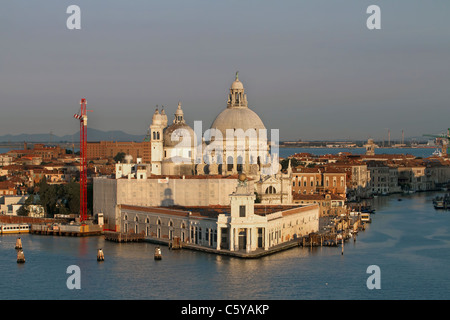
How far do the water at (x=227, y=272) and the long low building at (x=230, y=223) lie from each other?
0.66 m

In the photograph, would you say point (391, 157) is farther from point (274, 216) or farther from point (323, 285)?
point (323, 285)

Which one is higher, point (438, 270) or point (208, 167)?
point (208, 167)

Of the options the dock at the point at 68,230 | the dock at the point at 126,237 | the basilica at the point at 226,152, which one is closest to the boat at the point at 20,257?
the dock at the point at 126,237

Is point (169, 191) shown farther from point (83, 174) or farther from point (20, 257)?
point (20, 257)

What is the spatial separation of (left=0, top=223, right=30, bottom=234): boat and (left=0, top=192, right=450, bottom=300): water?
1.84 m

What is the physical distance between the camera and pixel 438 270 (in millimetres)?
20172

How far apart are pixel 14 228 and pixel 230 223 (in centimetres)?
917

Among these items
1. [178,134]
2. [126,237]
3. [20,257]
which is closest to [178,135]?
[178,134]

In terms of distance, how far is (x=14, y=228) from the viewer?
28.1 meters

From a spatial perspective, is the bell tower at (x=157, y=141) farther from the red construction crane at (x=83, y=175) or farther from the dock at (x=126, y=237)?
the dock at (x=126, y=237)

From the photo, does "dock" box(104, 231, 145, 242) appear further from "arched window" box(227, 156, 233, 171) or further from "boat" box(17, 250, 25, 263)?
"arched window" box(227, 156, 233, 171)

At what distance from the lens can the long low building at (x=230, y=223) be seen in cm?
2175

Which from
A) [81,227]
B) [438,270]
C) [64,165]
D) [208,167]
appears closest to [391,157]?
[64,165]
